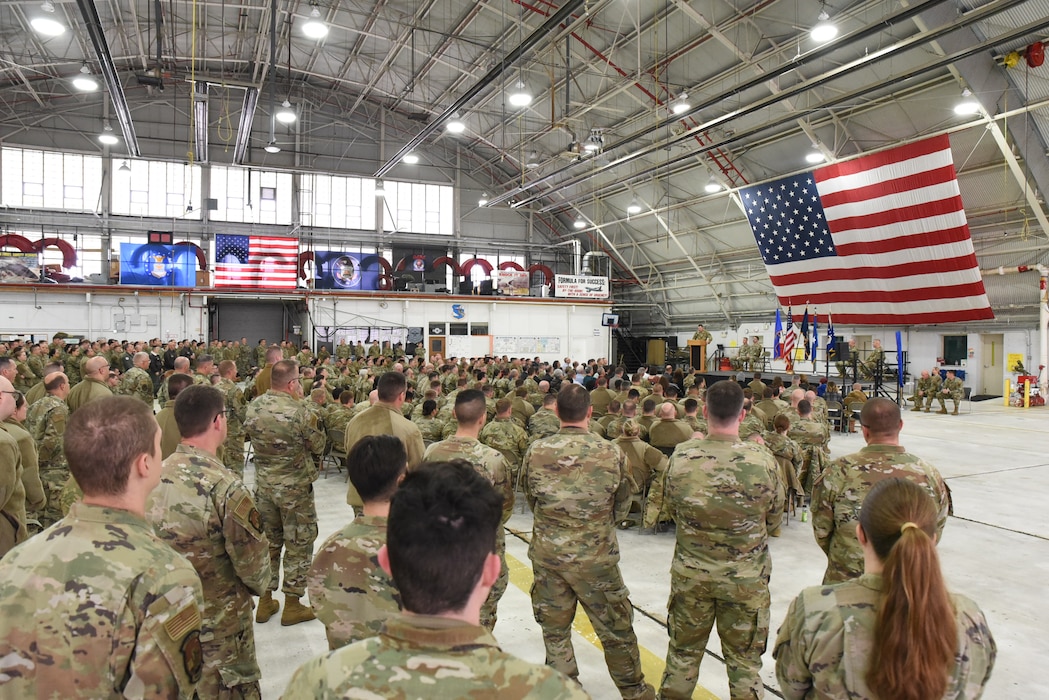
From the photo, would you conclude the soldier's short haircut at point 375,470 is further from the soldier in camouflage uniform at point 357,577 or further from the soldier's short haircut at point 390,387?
the soldier's short haircut at point 390,387

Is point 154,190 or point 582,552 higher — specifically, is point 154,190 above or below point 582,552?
above

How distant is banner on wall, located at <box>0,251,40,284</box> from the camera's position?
1761 cm

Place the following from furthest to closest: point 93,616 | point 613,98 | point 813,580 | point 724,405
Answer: point 613,98
point 813,580
point 724,405
point 93,616

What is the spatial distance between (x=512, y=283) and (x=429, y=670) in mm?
22972

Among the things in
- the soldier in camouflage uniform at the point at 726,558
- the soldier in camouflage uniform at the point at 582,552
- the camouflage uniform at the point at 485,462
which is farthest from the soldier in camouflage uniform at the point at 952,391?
the camouflage uniform at the point at 485,462

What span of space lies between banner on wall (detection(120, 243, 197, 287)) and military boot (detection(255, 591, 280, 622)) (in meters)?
18.0

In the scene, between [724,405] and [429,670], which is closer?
[429,670]

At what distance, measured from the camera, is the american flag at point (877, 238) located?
1453 cm

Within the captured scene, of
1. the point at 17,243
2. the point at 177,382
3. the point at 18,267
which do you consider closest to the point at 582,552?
the point at 177,382

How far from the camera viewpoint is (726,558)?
9.17ft

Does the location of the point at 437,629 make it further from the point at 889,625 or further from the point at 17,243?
the point at 17,243

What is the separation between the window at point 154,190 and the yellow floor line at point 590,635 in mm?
23394

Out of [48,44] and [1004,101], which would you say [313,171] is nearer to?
[48,44]

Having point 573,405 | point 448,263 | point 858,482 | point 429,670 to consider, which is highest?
point 448,263
